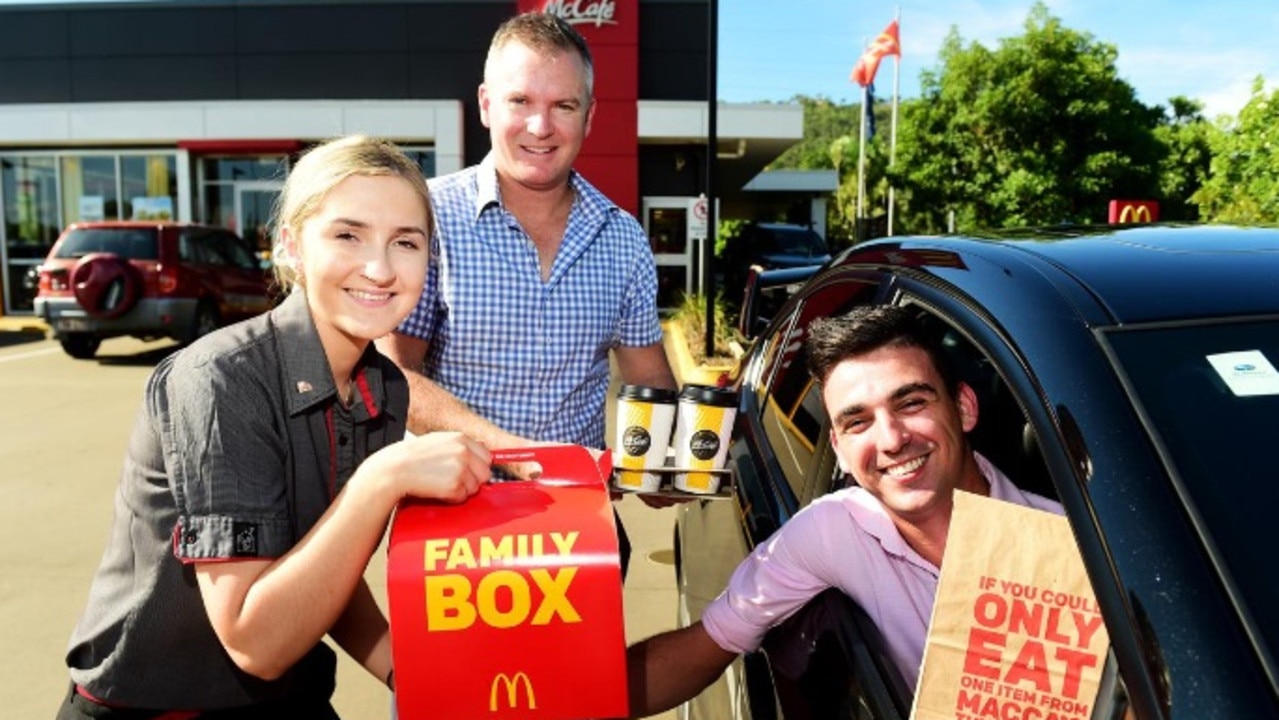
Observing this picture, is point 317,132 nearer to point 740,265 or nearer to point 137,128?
point 137,128

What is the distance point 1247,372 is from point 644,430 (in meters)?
1.19

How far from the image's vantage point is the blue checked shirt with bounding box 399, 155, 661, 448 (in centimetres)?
243

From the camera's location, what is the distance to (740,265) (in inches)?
758

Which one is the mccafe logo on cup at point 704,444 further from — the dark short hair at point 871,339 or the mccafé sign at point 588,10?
the mccafé sign at point 588,10

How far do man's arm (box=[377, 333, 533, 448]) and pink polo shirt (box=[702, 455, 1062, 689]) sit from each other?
0.60 meters

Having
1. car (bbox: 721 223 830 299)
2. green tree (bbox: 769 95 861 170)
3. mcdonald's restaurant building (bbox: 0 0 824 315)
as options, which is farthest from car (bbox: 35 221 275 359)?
green tree (bbox: 769 95 861 170)

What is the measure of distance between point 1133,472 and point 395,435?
107 centimetres

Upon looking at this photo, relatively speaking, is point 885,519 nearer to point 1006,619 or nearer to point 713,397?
point 1006,619

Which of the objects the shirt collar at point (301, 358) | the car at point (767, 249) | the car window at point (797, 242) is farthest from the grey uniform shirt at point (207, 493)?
the car window at point (797, 242)

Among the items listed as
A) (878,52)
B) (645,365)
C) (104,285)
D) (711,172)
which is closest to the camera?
(645,365)

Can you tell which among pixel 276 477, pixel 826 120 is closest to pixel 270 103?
pixel 276 477

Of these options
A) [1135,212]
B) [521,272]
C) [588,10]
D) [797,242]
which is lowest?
[521,272]

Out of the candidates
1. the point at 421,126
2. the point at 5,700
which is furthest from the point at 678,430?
the point at 421,126

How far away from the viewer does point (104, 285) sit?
12.0 m
